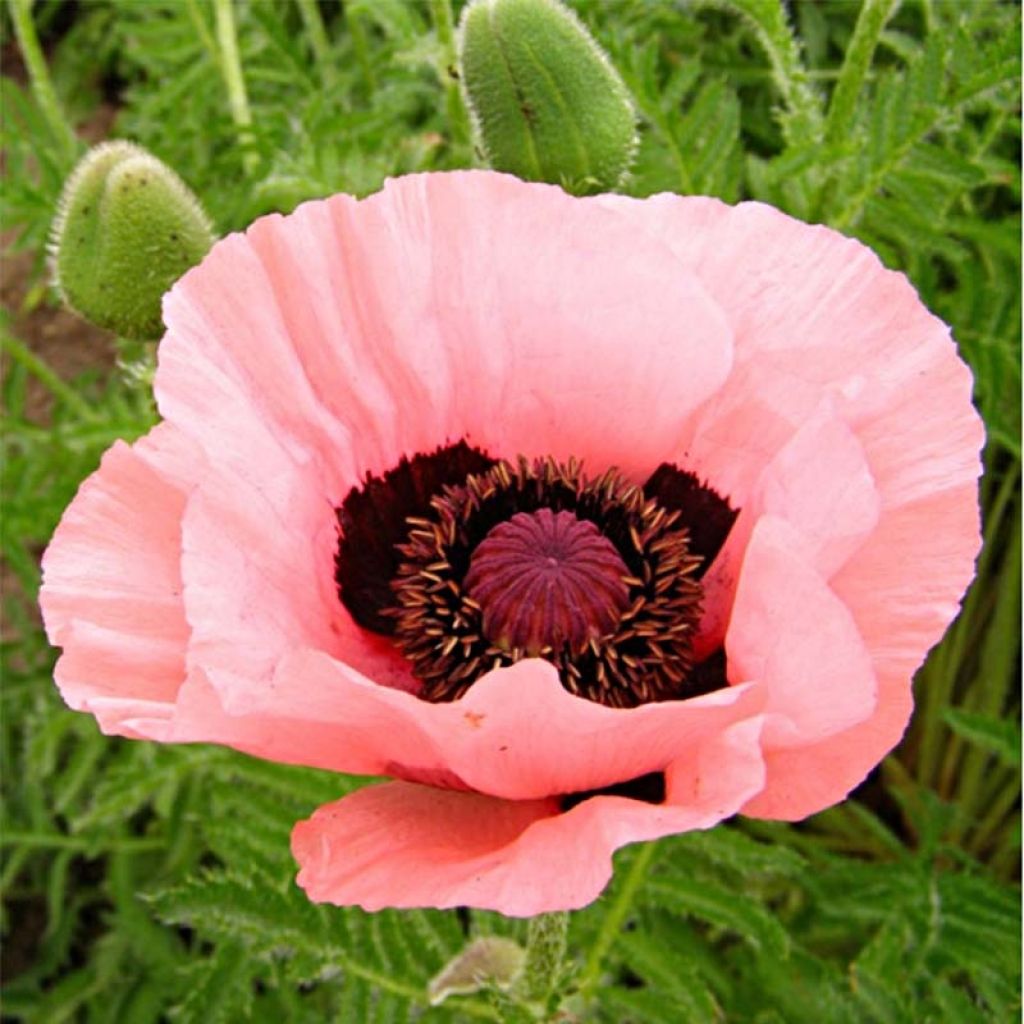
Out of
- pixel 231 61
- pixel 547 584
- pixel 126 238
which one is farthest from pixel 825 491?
pixel 231 61

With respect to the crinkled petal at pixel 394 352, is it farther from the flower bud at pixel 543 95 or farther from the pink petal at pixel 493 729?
the flower bud at pixel 543 95

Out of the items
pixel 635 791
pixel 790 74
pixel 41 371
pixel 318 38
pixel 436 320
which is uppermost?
pixel 436 320

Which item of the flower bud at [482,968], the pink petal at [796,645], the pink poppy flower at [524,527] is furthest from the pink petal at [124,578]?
the flower bud at [482,968]

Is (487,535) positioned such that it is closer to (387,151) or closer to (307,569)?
(307,569)

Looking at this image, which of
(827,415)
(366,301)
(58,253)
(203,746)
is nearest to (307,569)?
(366,301)

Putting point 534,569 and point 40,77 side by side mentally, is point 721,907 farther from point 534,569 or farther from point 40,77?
point 40,77

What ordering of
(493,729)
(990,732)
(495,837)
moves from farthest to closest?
(990,732), (495,837), (493,729)
